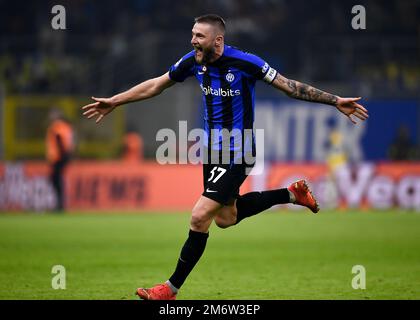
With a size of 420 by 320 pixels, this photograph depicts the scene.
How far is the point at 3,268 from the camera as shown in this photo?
10375 millimetres

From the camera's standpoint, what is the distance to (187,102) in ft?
77.4

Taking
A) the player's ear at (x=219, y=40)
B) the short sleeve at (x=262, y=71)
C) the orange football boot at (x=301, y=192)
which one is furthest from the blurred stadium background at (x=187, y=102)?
the player's ear at (x=219, y=40)

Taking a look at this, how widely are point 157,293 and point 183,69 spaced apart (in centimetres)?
213

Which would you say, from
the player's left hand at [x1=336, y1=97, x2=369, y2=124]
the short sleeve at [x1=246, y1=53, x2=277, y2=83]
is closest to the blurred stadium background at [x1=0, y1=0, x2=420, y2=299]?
the player's left hand at [x1=336, y1=97, x2=369, y2=124]

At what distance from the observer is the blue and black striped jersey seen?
314 inches

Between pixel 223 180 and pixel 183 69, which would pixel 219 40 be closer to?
pixel 183 69

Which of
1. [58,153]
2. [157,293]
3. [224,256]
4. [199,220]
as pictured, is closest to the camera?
[157,293]

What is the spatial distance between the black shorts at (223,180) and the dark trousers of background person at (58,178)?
12.4 m

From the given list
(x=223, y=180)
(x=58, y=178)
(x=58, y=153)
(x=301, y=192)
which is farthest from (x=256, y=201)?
(x=58, y=153)

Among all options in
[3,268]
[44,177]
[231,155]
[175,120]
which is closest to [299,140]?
[175,120]

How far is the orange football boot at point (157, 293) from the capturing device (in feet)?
24.9

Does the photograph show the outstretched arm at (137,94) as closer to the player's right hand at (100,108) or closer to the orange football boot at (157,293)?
the player's right hand at (100,108)

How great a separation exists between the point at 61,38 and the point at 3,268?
1578 cm

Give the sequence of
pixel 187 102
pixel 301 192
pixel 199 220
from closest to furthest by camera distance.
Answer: pixel 199 220 → pixel 301 192 → pixel 187 102
